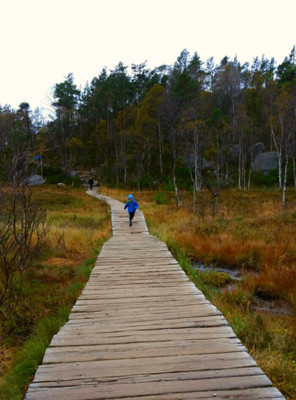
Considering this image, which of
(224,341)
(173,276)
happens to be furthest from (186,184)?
(224,341)

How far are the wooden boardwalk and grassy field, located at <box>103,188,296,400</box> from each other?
609 mm

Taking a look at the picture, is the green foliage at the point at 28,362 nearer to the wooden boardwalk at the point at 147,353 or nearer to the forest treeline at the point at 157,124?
the wooden boardwalk at the point at 147,353

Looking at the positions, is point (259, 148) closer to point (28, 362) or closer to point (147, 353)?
point (147, 353)

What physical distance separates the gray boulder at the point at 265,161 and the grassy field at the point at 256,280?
27.9m

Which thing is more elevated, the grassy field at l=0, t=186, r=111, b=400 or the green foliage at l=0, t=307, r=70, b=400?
the green foliage at l=0, t=307, r=70, b=400

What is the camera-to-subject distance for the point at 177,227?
11.5 metres

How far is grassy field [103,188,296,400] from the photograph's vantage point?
3.41m

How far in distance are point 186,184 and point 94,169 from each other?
19.2 metres

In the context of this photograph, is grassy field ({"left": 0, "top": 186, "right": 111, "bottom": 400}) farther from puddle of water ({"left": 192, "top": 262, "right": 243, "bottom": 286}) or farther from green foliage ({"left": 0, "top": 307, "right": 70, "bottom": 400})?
puddle of water ({"left": 192, "top": 262, "right": 243, "bottom": 286})

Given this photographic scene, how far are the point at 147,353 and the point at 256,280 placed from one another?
4.35 meters

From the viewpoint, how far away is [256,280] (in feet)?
20.2

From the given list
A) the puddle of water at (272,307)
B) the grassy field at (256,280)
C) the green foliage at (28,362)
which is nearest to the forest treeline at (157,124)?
the grassy field at (256,280)

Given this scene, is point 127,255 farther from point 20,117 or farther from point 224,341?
point 20,117

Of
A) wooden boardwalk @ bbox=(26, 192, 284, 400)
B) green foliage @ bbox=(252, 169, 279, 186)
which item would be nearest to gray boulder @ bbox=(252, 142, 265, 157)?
green foliage @ bbox=(252, 169, 279, 186)
